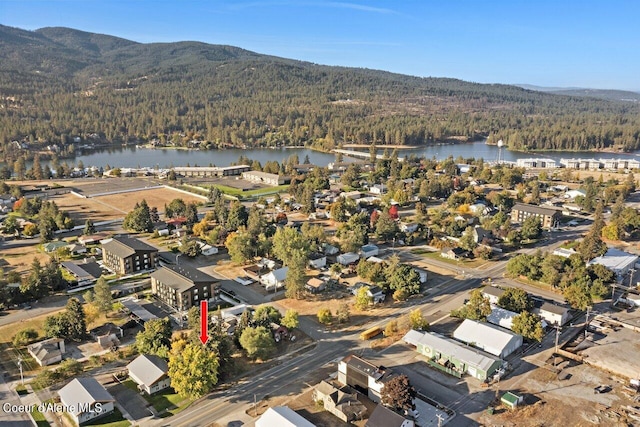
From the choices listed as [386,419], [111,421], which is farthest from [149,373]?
[386,419]

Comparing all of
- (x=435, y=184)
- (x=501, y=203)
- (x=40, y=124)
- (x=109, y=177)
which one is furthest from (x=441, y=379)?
(x=40, y=124)

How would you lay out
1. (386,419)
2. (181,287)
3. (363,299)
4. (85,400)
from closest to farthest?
1. (386,419)
2. (85,400)
3. (363,299)
4. (181,287)

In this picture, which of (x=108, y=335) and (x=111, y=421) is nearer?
(x=111, y=421)

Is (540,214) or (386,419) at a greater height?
(540,214)

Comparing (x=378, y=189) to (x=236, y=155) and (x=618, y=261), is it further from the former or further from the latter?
(x=236, y=155)

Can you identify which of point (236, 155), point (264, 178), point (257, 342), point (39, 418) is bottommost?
point (39, 418)

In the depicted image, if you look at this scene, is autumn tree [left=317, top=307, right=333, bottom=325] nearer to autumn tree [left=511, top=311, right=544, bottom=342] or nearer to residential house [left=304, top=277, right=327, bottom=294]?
residential house [left=304, top=277, right=327, bottom=294]

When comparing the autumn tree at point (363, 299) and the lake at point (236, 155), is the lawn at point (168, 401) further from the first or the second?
the lake at point (236, 155)

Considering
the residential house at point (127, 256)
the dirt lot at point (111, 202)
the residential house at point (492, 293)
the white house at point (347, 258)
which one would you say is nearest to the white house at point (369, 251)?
the white house at point (347, 258)

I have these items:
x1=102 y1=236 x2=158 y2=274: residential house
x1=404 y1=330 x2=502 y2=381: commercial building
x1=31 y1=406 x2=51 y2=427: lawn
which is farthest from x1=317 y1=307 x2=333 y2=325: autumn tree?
x1=102 y1=236 x2=158 y2=274: residential house
